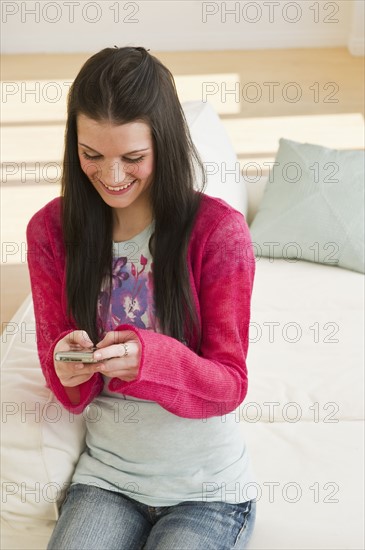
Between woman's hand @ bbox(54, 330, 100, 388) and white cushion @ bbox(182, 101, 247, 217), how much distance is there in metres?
0.98

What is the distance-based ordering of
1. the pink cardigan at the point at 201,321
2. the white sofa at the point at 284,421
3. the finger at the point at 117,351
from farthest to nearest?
1. the white sofa at the point at 284,421
2. the pink cardigan at the point at 201,321
3. the finger at the point at 117,351

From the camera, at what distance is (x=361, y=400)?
2.18 m

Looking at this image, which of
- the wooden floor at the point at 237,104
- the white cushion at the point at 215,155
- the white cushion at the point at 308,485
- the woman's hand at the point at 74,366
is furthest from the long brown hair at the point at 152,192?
the wooden floor at the point at 237,104

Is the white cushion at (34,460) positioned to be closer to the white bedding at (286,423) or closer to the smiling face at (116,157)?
the white bedding at (286,423)

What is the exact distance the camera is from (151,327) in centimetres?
Answer: 174

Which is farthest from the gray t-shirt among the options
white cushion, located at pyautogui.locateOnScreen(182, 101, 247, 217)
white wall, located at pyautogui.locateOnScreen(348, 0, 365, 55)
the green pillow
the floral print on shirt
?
white wall, located at pyautogui.locateOnScreen(348, 0, 365, 55)

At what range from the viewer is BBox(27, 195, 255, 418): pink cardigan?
1.63 meters

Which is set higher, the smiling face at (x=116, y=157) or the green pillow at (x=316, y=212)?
the smiling face at (x=116, y=157)

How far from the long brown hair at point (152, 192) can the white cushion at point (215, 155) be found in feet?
2.72

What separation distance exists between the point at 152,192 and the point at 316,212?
110 centimetres

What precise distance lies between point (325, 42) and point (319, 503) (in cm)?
405

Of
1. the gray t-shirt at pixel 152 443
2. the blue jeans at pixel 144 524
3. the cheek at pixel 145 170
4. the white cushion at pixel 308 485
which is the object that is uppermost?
the cheek at pixel 145 170

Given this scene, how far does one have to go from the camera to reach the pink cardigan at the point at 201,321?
1631 millimetres

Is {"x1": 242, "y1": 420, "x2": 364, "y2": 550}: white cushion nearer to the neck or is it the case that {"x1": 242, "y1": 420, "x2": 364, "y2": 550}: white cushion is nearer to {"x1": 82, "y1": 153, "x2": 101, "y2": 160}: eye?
the neck
